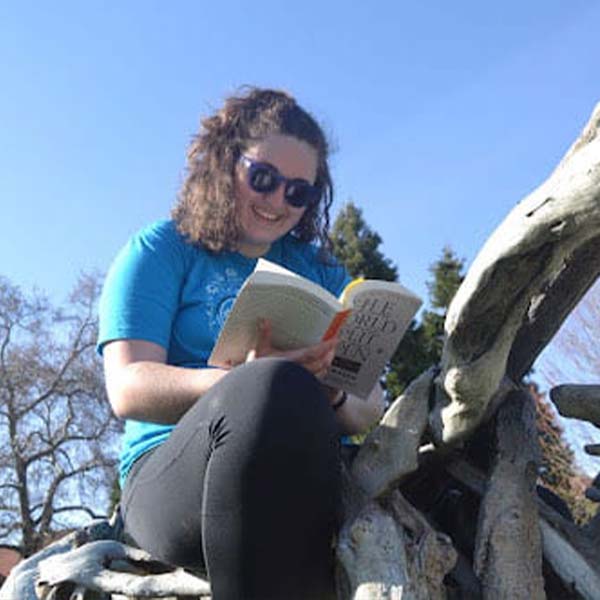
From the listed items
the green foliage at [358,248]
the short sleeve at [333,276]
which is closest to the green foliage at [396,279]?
the green foliage at [358,248]

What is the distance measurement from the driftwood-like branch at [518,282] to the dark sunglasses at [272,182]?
26.4 inches

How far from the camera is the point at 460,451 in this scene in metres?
1.57

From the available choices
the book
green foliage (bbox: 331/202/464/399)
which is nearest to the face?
the book

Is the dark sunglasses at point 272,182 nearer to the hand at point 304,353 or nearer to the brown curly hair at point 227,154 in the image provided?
the brown curly hair at point 227,154

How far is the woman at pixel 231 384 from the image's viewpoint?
1.29 m

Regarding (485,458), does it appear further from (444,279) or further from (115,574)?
(444,279)

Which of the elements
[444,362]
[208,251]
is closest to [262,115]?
[208,251]

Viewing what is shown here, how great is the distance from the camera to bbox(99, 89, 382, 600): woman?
1292 millimetres

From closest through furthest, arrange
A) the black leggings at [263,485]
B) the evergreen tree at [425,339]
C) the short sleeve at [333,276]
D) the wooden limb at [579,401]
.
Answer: the black leggings at [263,485]
the wooden limb at [579,401]
the short sleeve at [333,276]
the evergreen tree at [425,339]

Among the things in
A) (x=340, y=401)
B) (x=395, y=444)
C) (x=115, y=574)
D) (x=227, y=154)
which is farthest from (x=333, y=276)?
(x=115, y=574)

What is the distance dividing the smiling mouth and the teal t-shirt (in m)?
0.11

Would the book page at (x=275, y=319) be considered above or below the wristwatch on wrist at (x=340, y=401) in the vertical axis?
A: above

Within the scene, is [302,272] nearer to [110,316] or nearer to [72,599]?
[110,316]

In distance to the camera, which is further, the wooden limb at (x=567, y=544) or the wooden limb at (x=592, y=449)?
the wooden limb at (x=592, y=449)
